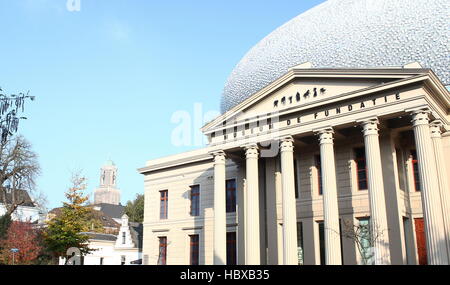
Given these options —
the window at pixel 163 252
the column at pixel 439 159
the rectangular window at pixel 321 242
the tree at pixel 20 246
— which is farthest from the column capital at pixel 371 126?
the tree at pixel 20 246

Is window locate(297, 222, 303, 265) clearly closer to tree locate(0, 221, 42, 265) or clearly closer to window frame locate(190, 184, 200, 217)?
window frame locate(190, 184, 200, 217)

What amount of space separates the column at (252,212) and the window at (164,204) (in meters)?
12.2

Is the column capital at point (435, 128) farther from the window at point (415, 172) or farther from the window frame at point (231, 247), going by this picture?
the window frame at point (231, 247)

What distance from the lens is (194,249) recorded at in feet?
108

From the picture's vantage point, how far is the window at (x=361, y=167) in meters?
24.1

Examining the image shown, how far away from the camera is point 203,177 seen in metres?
33.6

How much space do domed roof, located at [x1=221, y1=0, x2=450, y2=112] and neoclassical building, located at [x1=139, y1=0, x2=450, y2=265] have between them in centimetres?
9

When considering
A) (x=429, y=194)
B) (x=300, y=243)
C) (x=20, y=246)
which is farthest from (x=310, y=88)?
(x=20, y=246)

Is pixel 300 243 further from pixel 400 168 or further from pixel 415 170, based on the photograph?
pixel 415 170

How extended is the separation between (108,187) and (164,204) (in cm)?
13943

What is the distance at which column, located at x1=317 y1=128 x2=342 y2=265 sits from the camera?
21.1 m

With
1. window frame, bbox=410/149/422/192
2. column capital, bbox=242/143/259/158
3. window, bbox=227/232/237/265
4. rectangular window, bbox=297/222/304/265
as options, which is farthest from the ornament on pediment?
window, bbox=227/232/237/265
